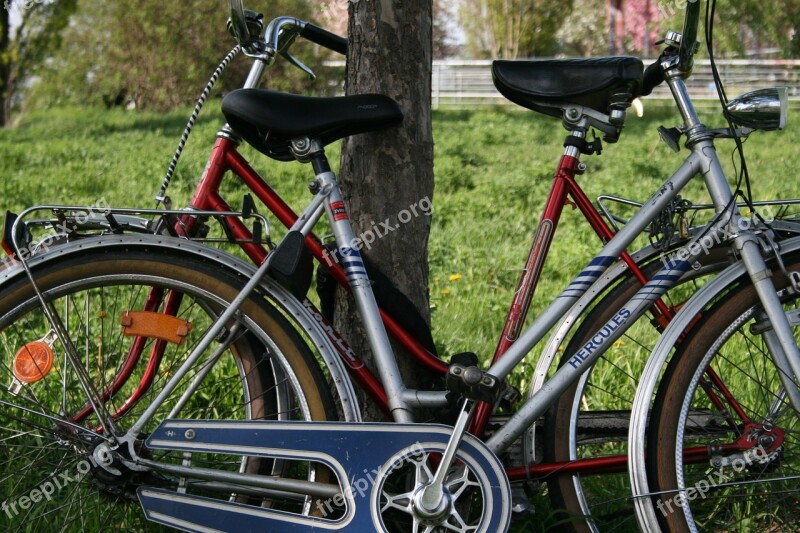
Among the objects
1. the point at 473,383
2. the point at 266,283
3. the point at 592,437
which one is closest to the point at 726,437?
the point at 592,437

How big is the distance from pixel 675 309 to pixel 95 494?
1.66 m

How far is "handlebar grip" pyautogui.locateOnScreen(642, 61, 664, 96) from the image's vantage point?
2.37m

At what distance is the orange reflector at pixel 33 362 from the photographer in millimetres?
2373

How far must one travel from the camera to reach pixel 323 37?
8.88 feet

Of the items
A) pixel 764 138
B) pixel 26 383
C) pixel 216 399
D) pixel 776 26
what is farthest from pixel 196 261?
pixel 776 26

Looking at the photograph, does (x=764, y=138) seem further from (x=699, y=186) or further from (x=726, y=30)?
(x=726, y=30)

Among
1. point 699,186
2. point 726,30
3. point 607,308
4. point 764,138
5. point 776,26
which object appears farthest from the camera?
point 726,30

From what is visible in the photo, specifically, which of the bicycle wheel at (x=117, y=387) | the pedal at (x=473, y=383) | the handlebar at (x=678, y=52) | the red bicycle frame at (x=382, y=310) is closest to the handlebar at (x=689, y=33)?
the handlebar at (x=678, y=52)

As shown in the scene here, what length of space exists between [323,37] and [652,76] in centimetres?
96

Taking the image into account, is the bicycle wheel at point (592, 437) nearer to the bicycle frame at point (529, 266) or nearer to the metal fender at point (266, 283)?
the bicycle frame at point (529, 266)

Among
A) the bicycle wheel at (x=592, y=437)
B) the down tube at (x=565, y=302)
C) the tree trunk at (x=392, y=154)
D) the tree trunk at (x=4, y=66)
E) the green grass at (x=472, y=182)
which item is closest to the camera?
the down tube at (x=565, y=302)

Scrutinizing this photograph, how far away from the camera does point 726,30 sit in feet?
67.9

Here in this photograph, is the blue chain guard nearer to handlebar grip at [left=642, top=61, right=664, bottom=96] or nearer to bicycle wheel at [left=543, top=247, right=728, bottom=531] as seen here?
bicycle wheel at [left=543, top=247, right=728, bottom=531]

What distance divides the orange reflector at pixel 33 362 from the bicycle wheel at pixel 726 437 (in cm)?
157
